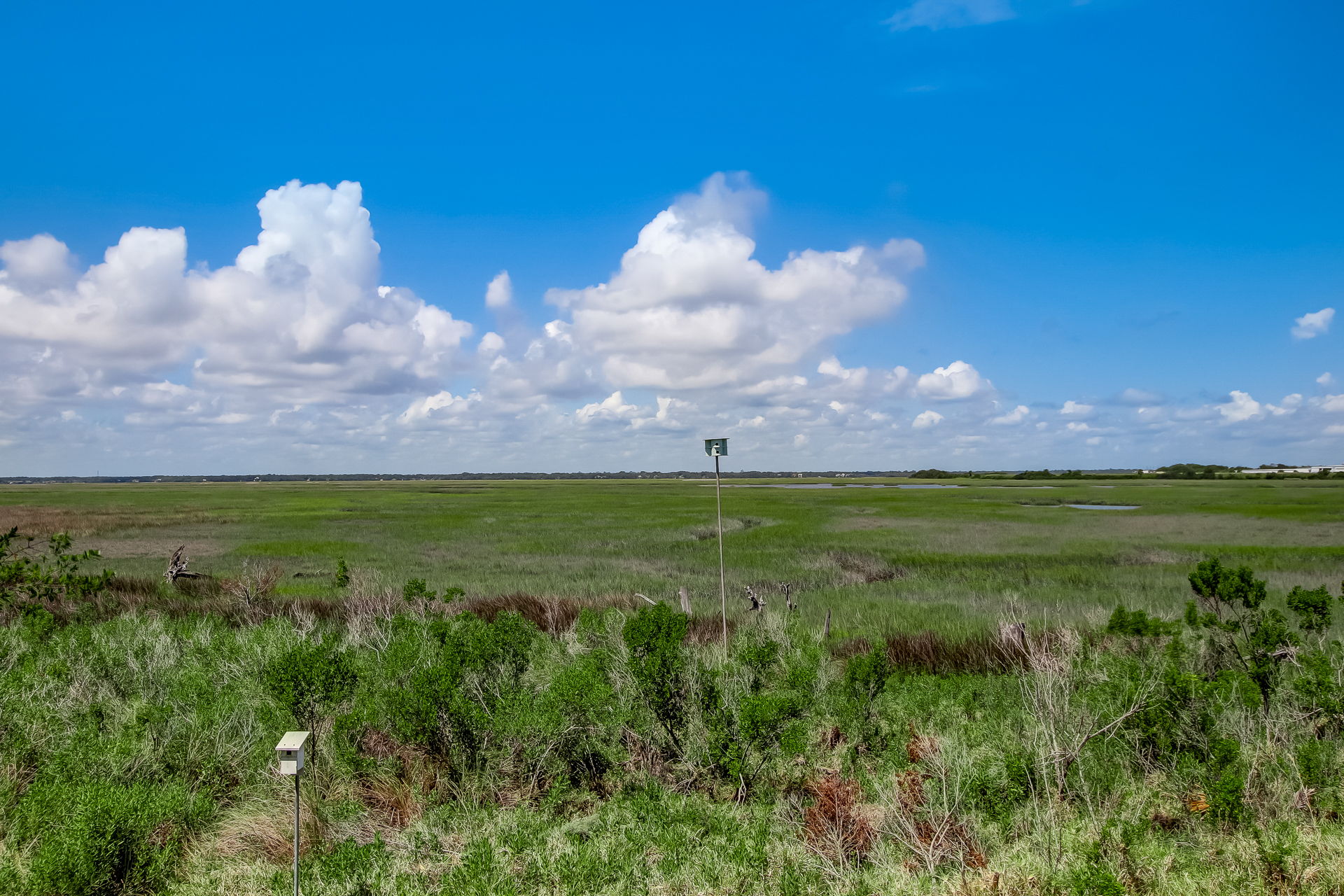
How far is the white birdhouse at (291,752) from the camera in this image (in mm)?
4430

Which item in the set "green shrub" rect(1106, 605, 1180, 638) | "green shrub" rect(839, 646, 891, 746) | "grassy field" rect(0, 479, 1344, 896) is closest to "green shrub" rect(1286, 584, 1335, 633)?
"grassy field" rect(0, 479, 1344, 896)

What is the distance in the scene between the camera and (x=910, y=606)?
56.9 ft

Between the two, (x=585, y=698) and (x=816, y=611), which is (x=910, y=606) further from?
(x=585, y=698)

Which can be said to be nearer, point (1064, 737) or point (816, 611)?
point (1064, 737)

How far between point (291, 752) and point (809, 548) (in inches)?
1048

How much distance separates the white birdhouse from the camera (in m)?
4.43

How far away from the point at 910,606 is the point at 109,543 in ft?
118

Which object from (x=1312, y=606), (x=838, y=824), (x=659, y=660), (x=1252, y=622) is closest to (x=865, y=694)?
(x=838, y=824)

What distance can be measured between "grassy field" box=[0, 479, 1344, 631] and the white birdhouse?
33.8ft

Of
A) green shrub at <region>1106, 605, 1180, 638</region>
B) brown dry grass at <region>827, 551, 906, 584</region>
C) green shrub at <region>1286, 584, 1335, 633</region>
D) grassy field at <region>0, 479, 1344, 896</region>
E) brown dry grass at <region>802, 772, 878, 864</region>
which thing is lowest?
brown dry grass at <region>827, 551, 906, 584</region>

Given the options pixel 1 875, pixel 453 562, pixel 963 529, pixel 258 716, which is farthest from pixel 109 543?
pixel 963 529

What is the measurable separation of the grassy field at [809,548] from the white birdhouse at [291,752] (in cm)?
1030

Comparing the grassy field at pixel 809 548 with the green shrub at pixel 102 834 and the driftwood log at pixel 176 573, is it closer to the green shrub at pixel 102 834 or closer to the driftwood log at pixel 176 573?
the driftwood log at pixel 176 573

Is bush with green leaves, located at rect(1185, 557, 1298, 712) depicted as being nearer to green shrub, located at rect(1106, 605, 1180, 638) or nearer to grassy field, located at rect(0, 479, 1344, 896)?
grassy field, located at rect(0, 479, 1344, 896)
